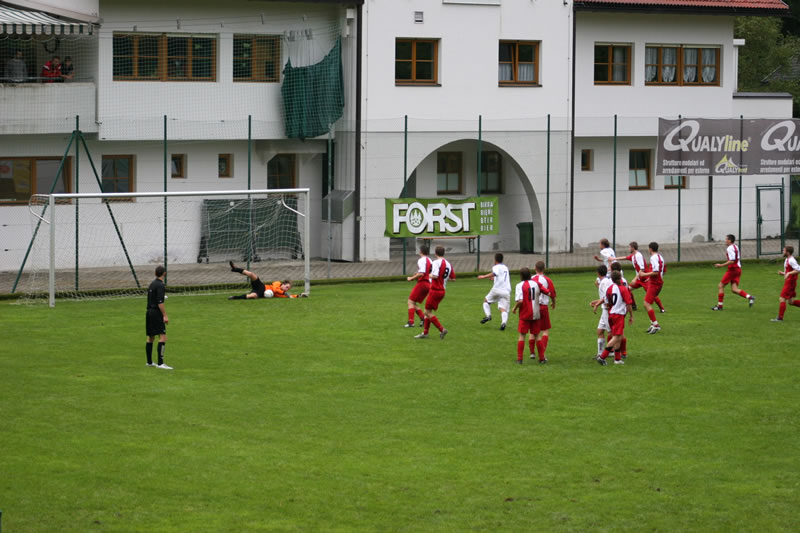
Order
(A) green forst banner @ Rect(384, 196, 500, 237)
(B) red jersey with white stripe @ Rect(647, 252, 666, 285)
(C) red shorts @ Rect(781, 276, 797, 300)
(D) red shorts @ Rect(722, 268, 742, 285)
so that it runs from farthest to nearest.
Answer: (A) green forst banner @ Rect(384, 196, 500, 237) < (D) red shorts @ Rect(722, 268, 742, 285) < (C) red shorts @ Rect(781, 276, 797, 300) < (B) red jersey with white stripe @ Rect(647, 252, 666, 285)

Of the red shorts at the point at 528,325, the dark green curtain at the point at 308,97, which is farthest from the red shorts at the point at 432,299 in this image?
the dark green curtain at the point at 308,97

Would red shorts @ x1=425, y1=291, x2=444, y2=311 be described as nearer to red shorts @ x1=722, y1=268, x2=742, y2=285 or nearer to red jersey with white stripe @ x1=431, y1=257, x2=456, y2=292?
red jersey with white stripe @ x1=431, y1=257, x2=456, y2=292

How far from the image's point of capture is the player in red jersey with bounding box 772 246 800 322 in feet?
81.4

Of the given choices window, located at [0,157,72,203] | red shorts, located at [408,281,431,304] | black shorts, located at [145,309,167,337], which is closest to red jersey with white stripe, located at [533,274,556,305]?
red shorts, located at [408,281,431,304]

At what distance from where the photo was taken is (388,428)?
52.3 feet

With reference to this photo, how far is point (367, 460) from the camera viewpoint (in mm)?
14422

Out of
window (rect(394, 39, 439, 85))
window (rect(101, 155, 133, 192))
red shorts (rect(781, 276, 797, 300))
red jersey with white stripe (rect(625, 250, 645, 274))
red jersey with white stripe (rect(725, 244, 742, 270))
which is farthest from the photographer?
window (rect(394, 39, 439, 85))

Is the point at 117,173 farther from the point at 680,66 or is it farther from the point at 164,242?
the point at 680,66

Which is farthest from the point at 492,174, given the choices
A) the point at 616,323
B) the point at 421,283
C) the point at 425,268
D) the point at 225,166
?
the point at 616,323

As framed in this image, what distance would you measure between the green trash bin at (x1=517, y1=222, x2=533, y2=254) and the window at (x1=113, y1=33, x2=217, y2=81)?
431 inches

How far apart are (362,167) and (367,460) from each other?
2115 centimetres

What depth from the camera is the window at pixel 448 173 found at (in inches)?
1515

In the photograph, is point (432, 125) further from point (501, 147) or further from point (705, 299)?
point (705, 299)

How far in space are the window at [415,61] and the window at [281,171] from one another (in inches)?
160
